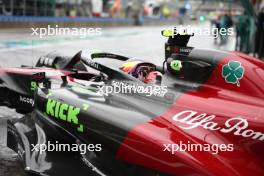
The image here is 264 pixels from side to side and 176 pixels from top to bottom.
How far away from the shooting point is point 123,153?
3371 millimetres

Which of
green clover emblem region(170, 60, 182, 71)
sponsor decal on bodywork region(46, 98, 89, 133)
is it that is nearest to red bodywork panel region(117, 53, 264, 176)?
green clover emblem region(170, 60, 182, 71)

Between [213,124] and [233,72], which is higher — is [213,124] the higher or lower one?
the lower one

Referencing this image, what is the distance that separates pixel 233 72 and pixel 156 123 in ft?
2.74

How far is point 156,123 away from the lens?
11.3ft

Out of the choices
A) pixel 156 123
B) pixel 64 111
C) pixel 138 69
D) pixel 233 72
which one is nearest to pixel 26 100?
pixel 138 69

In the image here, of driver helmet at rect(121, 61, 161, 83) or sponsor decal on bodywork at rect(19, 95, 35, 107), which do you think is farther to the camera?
sponsor decal on bodywork at rect(19, 95, 35, 107)

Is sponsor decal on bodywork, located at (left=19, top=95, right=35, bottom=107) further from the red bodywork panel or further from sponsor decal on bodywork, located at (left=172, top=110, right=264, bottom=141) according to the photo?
sponsor decal on bodywork, located at (left=172, top=110, right=264, bottom=141)

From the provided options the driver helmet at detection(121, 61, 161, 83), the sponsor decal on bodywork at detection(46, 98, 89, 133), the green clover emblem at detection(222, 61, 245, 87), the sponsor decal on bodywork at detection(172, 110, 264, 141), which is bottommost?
the sponsor decal on bodywork at detection(46, 98, 89, 133)

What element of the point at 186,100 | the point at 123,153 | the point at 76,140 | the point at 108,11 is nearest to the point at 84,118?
the point at 76,140

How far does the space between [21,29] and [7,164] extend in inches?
720

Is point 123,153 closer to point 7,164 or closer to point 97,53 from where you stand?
point 7,164

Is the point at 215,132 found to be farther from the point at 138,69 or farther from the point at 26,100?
the point at 26,100

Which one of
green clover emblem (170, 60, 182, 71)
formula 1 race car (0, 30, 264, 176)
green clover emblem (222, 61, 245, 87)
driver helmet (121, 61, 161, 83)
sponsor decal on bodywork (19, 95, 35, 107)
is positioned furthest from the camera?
sponsor decal on bodywork (19, 95, 35, 107)

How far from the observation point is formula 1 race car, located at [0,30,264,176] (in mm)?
3180
